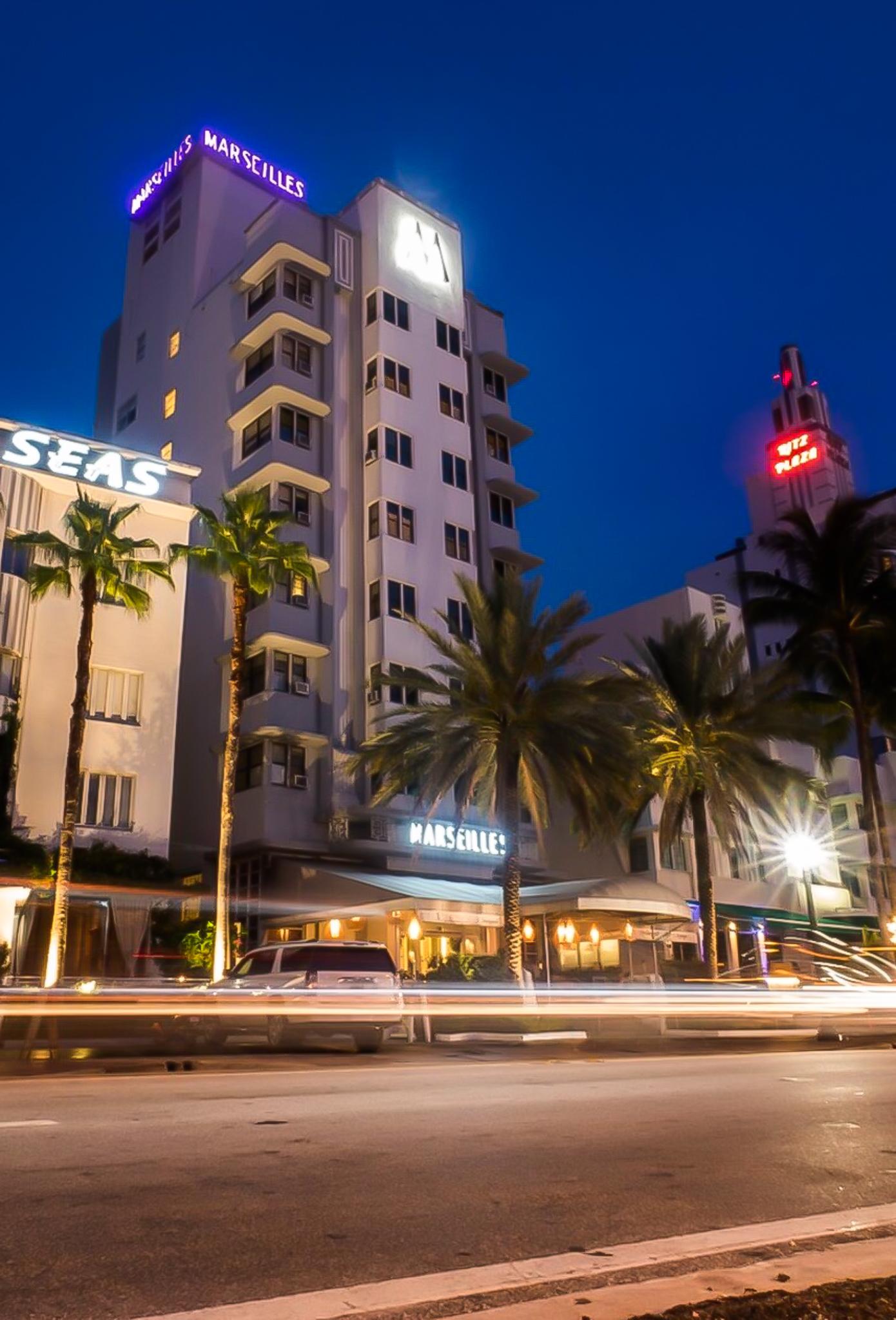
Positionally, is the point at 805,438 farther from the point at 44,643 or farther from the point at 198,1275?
the point at 198,1275

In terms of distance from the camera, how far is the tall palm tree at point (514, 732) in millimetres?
28375

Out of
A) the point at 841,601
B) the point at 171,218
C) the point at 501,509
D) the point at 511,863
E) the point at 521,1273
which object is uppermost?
the point at 171,218

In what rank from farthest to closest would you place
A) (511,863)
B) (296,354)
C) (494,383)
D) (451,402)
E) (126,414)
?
1. (494,383)
2. (126,414)
3. (451,402)
4. (296,354)
5. (511,863)

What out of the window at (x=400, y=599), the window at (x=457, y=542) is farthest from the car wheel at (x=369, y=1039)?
the window at (x=457, y=542)

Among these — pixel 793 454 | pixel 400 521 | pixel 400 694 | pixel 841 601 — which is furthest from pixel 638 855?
pixel 793 454

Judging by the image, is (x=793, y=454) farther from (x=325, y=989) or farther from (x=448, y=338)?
(x=325, y=989)

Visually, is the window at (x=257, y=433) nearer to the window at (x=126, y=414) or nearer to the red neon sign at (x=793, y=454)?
the window at (x=126, y=414)

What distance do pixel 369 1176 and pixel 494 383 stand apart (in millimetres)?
49870

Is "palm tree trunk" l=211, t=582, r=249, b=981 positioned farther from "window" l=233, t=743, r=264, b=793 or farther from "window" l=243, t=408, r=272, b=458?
"window" l=243, t=408, r=272, b=458

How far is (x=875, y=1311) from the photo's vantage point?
3.87 metres

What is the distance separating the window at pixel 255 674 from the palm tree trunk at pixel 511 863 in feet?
42.9

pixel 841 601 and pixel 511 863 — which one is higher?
pixel 841 601

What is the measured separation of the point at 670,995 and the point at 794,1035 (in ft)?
8.49

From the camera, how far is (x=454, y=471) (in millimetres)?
46344
